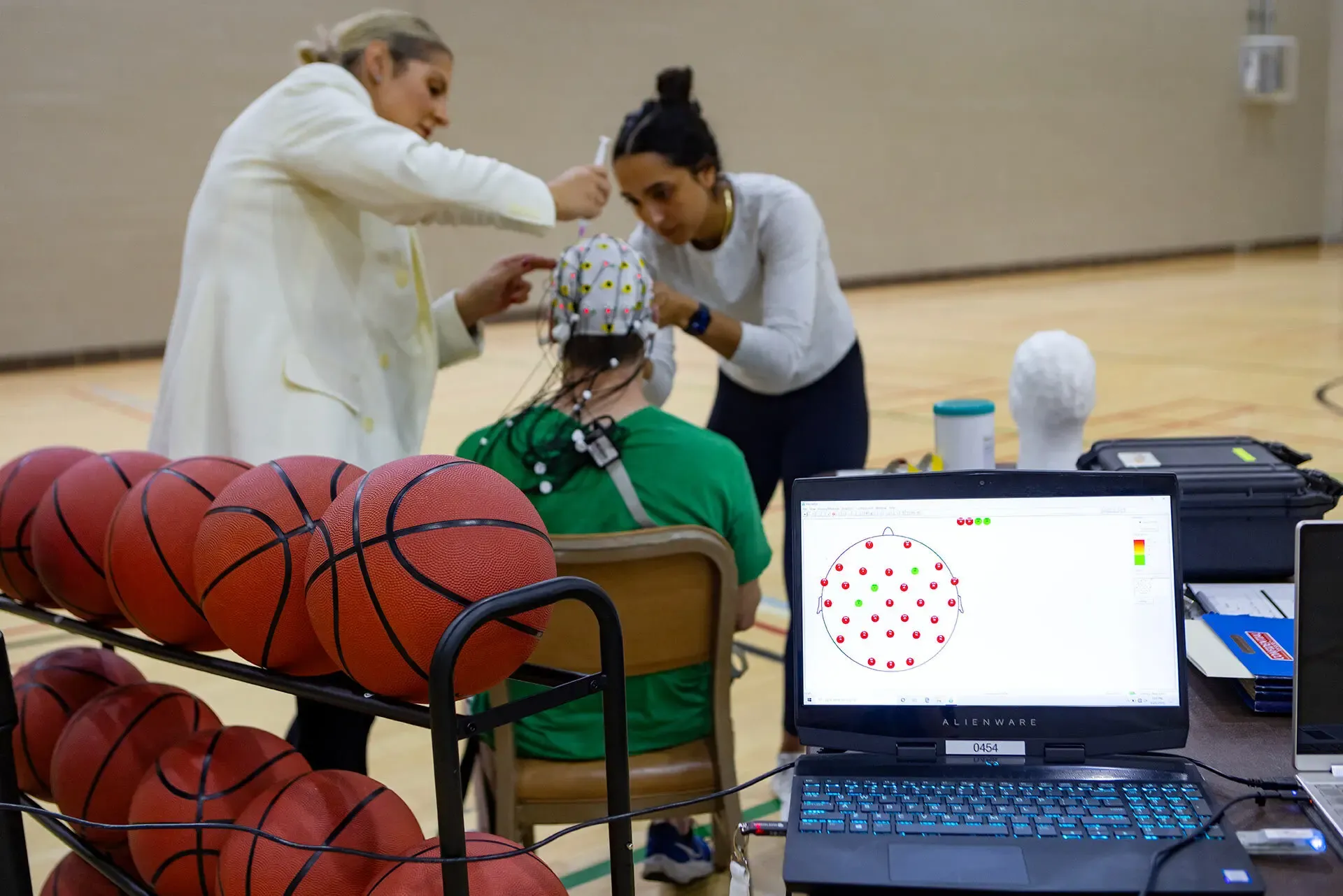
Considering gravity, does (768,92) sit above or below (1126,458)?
above

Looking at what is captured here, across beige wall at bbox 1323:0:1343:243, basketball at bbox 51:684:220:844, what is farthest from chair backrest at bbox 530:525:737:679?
beige wall at bbox 1323:0:1343:243

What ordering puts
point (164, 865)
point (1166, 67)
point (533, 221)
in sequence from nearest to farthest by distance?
point (164, 865) < point (533, 221) < point (1166, 67)

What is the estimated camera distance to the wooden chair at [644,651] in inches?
79.0

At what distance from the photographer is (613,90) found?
462 inches

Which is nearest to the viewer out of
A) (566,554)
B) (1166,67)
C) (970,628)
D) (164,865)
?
(970,628)

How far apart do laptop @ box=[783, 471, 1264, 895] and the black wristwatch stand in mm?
1375

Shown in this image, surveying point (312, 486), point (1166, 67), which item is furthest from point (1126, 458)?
point (1166, 67)

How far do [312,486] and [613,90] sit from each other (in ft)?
35.6

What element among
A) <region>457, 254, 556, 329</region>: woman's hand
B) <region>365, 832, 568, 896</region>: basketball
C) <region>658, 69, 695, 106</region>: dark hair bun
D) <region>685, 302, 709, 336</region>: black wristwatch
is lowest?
<region>365, 832, 568, 896</region>: basketball

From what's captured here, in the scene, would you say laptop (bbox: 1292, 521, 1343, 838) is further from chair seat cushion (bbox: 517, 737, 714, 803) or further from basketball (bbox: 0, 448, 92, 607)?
basketball (bbox: 0, 448, 92, 607)

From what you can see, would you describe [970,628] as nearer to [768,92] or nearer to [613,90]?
[613,90]

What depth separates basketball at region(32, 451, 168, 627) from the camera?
1.69 m

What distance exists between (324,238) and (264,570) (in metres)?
1.24

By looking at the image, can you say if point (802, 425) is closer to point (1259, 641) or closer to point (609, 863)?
point (609, 863)
